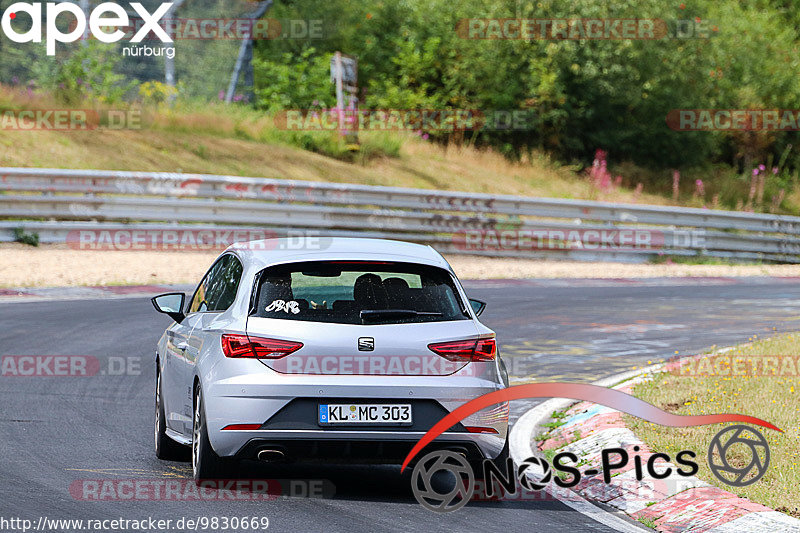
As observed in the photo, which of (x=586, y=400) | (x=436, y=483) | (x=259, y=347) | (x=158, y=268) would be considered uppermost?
(x=259, y=347)

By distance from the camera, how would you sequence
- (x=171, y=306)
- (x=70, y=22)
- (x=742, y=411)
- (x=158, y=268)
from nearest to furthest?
(x=171, y=306) → (x=742, y=411) → (x=158, y=268) → (x=70, y=22)

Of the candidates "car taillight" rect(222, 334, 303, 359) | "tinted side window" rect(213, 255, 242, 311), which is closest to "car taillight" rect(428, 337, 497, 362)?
"car taillight" rect(222, 334, 303, 359)

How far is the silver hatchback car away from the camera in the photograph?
7133 mm

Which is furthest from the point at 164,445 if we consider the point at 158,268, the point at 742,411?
the point at 158,268

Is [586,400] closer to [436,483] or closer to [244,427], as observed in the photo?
[436,483]

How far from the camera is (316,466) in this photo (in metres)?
8.50

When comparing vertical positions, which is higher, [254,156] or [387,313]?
[387,313]

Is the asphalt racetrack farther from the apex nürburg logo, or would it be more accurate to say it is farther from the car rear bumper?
the apex nürburg logo

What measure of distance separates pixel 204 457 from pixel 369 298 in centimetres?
134

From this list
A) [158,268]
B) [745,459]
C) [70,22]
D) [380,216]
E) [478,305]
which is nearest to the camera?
[745,459]

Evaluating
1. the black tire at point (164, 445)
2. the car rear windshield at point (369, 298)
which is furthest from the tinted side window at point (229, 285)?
the black tire at point (164, 445)

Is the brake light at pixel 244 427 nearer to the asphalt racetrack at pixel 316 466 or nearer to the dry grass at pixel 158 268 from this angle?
the asphalt racetrack at pixel 316 466

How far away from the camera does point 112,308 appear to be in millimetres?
16719

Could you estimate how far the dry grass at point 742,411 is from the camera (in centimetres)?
749
